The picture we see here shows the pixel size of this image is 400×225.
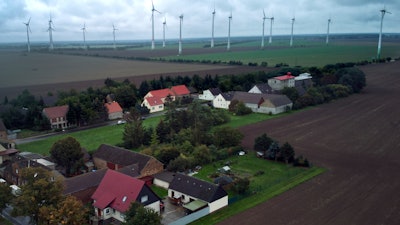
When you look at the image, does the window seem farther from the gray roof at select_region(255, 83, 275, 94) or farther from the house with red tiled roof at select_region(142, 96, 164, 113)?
the gray roof at select_region(255, 83, 275, 94)

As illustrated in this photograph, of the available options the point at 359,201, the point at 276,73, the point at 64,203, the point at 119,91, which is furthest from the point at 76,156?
the point at 276,73

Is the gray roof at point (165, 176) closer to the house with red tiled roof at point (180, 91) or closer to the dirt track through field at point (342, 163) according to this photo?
the dirt track through field at point (342, 163)

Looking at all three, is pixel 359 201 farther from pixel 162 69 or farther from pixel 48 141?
pixel 162 69

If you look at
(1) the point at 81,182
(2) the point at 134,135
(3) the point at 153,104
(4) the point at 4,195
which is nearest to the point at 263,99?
(3) the point at 153,104

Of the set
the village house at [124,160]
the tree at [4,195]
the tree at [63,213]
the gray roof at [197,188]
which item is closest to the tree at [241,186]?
the gray roof at [197,188]

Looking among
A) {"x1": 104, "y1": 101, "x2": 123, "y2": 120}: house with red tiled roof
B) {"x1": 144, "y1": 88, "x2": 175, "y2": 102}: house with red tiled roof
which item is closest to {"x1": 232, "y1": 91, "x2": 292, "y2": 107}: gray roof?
{"x1": 144, "y1": 88, "x2": 175, "y2": 102}: house with red tiled roof

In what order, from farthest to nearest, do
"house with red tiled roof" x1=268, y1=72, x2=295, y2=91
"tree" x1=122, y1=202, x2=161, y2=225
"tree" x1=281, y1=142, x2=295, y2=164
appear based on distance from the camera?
"house with red tiled roof" x1=268, y1=72, x2=295, y2=91, "tree" x1=281, y1=142, x2=295, y2=164, "tree" x1=122, y1=202, x2=161, y2=225

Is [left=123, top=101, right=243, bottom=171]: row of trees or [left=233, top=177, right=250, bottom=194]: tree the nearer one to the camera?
[left=233, top=177, right=250, bottom=194]: tree
